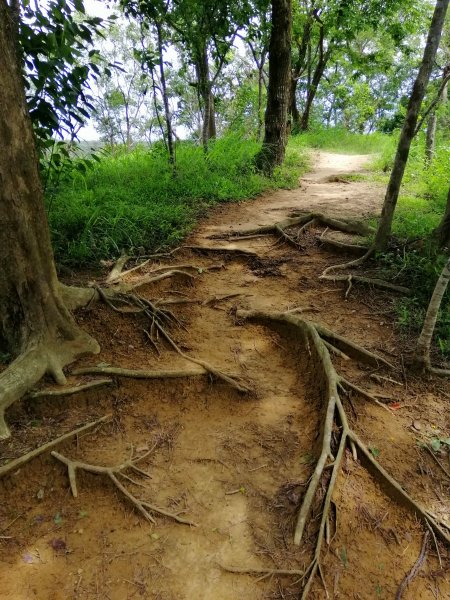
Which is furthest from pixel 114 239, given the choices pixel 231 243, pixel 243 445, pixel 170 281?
pixel 243 445

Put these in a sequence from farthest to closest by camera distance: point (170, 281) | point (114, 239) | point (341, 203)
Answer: point (341, 203) → point (114, 239) → point (170, 281)

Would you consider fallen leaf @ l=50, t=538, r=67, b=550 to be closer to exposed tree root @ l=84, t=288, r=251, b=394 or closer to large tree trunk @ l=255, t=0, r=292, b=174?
exposed tree root @ l=84, t=288, r=251, b=394

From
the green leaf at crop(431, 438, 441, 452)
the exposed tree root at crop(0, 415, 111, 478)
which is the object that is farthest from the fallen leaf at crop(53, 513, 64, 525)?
the green leaf at crop(431, 438, 441, 452)

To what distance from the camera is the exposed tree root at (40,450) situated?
9.52ft

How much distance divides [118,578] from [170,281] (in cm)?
368

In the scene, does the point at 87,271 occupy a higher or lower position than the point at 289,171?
lower

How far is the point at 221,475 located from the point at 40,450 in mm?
1378

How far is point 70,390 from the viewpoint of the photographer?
359 centimetres

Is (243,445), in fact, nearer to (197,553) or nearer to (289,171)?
(197,553)

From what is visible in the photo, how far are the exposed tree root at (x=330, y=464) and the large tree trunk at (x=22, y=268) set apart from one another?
7.50 ft

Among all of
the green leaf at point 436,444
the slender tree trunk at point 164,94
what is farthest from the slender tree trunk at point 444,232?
the slender tree trunk at point 164,94

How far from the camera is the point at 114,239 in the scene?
6.27 meters

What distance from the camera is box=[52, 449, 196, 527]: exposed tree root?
2.94m

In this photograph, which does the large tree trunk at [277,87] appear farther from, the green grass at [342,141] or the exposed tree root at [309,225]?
the green grass at [342,141]
